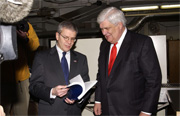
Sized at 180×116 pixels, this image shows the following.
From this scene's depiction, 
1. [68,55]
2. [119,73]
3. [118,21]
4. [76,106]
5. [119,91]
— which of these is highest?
[118,21]

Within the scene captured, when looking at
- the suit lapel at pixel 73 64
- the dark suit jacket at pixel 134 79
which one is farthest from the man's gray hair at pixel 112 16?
the suit lapel at pixel 73 64

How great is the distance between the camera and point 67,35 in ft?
6.07

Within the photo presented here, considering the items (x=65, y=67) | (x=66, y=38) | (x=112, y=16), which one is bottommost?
(x=65, y=67)

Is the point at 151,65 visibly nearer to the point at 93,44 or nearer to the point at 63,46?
the point at 63,46

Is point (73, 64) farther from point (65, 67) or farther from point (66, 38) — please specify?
point (66, 38)

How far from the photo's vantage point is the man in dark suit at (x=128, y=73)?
1.70 metres

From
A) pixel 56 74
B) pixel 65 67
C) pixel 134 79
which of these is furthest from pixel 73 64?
pixel 134 79

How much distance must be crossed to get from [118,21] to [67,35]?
516mm

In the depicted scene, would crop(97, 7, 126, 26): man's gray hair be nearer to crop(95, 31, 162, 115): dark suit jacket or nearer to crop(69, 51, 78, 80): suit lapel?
crop(95, 31, 162, 115): dark suit jacket

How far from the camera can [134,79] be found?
174cm

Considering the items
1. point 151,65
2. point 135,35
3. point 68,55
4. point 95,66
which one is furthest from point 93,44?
point 151,65

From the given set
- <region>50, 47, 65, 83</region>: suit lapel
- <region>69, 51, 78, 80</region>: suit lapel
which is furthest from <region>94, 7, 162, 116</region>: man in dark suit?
<region>50, 47, 65, 83</region>: suit lapel

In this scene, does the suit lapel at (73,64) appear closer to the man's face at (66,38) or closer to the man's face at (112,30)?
the man's face at (66,38)

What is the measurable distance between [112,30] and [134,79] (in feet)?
1.67
